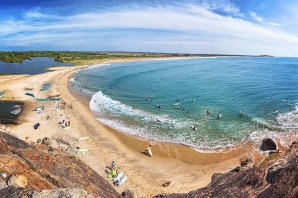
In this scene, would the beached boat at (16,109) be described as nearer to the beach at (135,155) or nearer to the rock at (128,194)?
the beach at (135,155)

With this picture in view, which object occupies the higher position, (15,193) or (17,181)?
(15,193)

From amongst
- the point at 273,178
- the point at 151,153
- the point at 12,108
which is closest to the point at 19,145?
the point at 273,178

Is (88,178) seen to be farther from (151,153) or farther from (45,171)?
(151,153)

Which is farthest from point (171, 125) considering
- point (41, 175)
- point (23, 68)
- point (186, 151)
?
point (23, 68)

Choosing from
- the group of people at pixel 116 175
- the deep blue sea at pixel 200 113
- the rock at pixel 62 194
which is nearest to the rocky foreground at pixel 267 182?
the rock at pixel 62 194

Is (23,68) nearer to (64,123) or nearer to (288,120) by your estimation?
(64,123)

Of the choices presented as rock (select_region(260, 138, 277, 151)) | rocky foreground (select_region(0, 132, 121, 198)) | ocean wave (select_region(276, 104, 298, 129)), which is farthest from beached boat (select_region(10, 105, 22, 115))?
ocean wave (select_region(276, 104, 298, 129))

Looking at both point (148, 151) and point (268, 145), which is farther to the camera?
point (148, 151)
